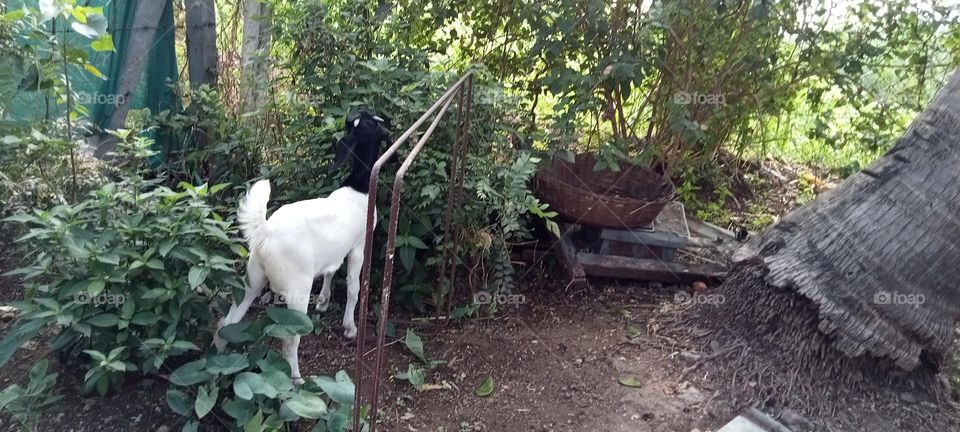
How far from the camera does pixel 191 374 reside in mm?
2594

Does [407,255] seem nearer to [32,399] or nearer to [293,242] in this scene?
[293,242]

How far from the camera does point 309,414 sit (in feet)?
8.02

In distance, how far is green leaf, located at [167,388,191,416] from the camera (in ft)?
8.38

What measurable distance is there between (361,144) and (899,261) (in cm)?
244

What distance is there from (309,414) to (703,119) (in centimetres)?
308

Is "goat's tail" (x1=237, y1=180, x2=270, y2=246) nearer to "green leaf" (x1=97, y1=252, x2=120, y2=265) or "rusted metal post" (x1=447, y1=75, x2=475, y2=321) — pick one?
"green leaf" (x1=97, y1=252, x2=120, y2=265)

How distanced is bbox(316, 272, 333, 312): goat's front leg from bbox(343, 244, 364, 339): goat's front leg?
0.16m

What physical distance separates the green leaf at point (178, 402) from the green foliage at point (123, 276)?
0.42ft

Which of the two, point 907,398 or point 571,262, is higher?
point 571,262

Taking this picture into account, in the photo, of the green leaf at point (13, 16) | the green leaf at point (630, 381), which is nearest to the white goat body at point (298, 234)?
the green leaf at point (13, 16)

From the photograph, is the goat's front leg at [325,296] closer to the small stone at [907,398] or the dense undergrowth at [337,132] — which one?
the dense undergrowth at [337,132]

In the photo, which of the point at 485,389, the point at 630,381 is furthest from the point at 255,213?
the point at 630,381

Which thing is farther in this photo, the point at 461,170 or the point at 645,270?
the point at 645,270

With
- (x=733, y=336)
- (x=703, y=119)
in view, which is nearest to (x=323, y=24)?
(x=703, y=119)
